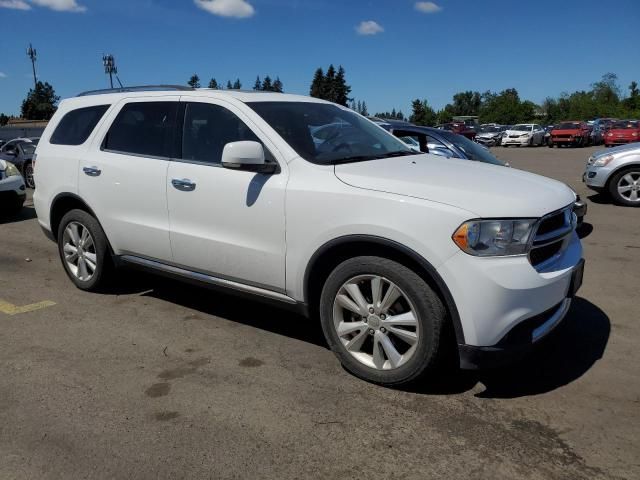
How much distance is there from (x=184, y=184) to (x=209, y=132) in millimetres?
426

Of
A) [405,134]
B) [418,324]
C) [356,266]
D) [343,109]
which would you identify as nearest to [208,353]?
[356,266]

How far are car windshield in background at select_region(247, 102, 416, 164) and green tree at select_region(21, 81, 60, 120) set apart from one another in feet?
298

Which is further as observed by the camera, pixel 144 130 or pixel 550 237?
pixel 144 130

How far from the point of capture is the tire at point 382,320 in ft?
10.1

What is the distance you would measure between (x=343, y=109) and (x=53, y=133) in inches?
110

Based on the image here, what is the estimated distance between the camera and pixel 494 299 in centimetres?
288

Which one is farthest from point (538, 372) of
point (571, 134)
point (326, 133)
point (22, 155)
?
point (571, 134)

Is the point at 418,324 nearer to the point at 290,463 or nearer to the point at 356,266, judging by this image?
the point at 356,266

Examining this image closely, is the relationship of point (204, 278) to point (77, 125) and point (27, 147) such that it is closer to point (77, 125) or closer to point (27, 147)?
point (77, 125)

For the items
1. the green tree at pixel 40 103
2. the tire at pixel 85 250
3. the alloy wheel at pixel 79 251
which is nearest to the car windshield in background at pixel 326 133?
the tire at pixel 85 250

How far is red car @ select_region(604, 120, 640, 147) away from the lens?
30.2 m

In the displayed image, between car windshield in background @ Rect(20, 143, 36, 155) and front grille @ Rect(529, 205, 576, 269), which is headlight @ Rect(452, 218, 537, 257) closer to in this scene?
front grille @ Rect(529, 205, 576, 269)

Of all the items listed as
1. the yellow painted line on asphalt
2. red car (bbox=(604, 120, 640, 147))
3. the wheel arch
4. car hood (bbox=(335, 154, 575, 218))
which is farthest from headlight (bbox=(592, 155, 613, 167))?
red car (bbox=(604, 120, 640, 147))

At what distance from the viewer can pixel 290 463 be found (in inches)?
105
